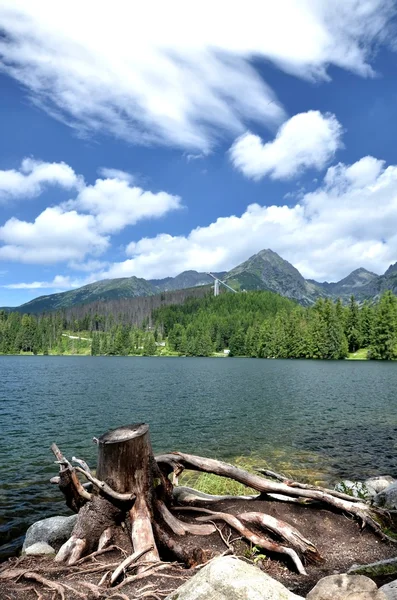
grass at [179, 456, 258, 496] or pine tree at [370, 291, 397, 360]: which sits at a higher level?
pine tree at [370, 291, 397, 360]

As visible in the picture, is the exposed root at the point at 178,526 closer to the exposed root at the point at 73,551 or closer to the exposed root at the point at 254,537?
the exposed root at the point at 254,537

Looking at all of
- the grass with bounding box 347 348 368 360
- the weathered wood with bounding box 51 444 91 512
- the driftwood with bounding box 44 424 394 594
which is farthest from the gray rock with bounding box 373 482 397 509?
the grass with bounding box 347 348 368 360

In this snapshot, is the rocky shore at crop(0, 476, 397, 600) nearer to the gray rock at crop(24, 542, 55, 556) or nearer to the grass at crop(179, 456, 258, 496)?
the gray rock at crop(24, 542, 55, 556)

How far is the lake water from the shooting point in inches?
942

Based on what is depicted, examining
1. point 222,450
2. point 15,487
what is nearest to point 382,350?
point 222,450

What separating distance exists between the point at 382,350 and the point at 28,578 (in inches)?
6759

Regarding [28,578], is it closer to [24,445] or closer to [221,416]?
[24,445]

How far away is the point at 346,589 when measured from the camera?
7.25 metres

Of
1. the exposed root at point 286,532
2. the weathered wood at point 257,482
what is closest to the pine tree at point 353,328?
the weathered wood at point 257,482

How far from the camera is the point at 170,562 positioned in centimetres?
966

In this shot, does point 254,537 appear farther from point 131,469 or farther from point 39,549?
point 39,549

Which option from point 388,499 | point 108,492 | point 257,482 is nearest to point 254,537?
point 257,482

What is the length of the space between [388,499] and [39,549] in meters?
11.2

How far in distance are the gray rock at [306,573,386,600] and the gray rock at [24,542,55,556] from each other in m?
8.20
